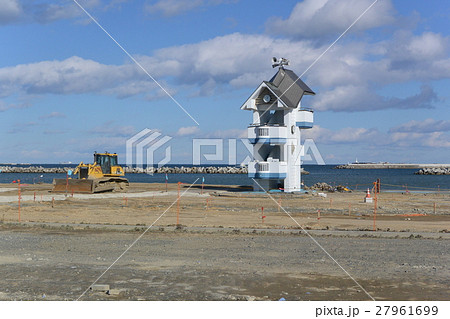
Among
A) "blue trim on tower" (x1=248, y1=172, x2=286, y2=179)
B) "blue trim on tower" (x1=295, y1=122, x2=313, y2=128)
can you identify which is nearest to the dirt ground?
"blue trim on tower" (x1=248, y1=172, x2=286, y2=179)

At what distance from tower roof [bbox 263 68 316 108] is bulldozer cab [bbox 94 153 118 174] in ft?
52.3

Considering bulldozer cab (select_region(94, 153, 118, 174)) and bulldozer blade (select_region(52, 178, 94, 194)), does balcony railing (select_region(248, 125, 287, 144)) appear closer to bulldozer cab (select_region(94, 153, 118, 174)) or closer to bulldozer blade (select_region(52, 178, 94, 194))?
bulldozer cab (select_region(94, 153, 118, 174))

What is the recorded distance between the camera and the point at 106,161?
50812 mm

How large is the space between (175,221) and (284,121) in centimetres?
2296

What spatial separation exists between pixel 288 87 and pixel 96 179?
60.6 ft

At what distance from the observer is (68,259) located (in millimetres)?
15453

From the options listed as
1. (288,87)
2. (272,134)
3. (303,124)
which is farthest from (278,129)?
(288,87)

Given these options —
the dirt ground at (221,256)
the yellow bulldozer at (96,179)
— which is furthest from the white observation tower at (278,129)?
the dirt ground at (221,256)

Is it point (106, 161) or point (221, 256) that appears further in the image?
point (106, 161)

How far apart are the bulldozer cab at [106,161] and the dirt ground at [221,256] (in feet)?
60.4

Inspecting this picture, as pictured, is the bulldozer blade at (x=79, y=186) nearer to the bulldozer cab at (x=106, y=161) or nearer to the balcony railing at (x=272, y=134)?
the bulldozer cab at (x=106, y=161)

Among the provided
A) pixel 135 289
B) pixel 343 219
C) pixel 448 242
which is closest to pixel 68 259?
pixel 135 289

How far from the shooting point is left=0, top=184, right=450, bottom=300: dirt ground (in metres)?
11.4

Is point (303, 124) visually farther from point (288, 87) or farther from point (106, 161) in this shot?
point (106, 161)
